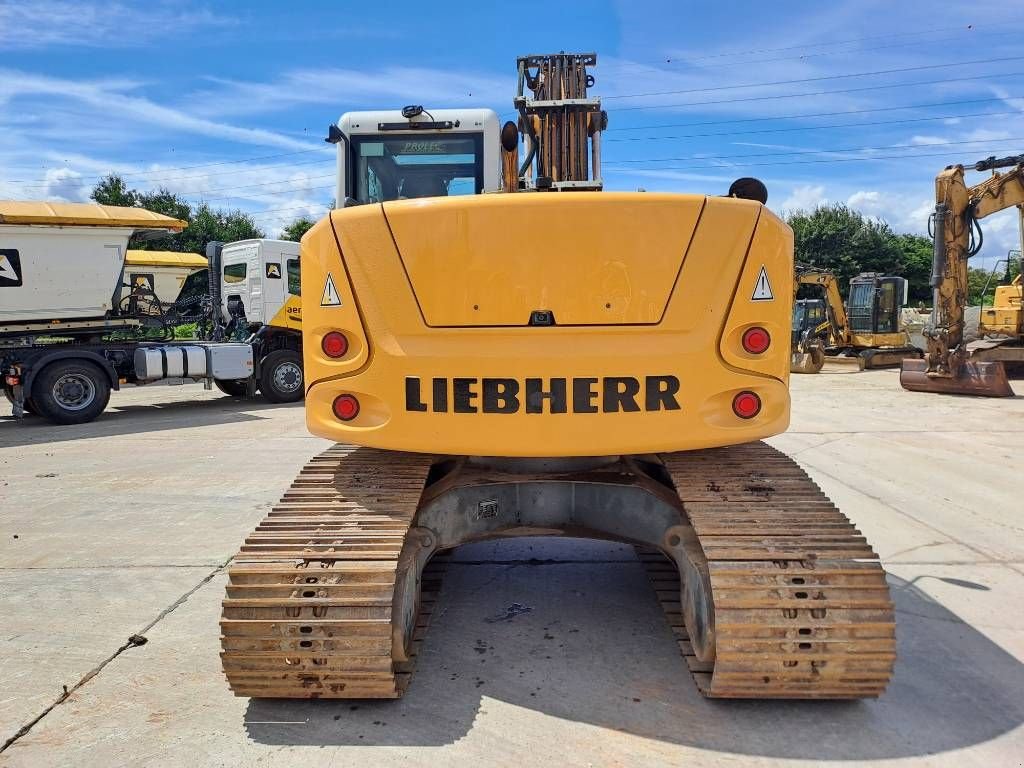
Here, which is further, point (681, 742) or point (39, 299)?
point (39, 299)

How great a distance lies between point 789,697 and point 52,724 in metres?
2.56

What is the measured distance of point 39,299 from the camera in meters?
11.6

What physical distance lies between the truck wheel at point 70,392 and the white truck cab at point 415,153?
8470mm

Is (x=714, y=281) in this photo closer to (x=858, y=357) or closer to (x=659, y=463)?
(x=659, y=463)

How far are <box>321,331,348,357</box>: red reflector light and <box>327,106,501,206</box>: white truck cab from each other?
8.61 ft

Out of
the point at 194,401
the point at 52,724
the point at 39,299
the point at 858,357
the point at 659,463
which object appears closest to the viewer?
the point at 52,724

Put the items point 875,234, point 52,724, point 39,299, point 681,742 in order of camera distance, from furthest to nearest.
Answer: point 875,234, point 39,299, point 52,724, point 681,742

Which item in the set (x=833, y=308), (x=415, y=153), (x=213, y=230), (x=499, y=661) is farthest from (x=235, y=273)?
(x=213, y=230)

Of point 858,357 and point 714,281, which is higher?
point 714,281

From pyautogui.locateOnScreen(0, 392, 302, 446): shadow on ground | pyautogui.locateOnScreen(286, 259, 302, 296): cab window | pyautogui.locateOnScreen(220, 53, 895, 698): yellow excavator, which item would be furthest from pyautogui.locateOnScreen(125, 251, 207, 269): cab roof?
pyautogui.locateOnScreen(220, 53, 895, 698): yellow excavator

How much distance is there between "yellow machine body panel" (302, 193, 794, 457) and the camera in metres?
2.65

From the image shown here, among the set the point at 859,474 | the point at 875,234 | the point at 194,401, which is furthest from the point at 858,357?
the point at 875,234

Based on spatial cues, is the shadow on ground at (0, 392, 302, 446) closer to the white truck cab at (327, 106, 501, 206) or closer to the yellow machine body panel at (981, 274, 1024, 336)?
the white truck cab at (327, 106, 501, 206)

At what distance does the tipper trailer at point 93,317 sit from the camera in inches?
448
